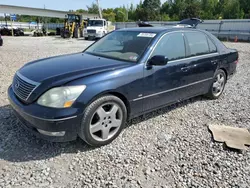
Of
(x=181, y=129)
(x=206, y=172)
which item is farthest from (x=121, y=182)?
(x=181, y=129)

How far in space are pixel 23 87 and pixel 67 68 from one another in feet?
2.00

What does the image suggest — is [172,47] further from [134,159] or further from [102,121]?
[134,159]

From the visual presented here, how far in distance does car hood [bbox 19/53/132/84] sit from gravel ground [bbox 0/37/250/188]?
0.91 m

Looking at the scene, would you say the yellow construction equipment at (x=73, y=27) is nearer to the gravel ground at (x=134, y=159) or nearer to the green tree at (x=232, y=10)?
the gravel ground at (x=134, y=159)

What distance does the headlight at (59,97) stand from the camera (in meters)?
2.52

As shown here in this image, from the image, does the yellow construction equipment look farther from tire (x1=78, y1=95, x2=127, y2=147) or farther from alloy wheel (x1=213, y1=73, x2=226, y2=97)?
tire (x1=78, y1=95, x2=127, y2=147)

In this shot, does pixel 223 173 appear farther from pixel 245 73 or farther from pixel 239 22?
pixel 239 22

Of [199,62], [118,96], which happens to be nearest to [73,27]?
[199,62]

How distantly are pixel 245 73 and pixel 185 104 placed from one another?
4.04 metres

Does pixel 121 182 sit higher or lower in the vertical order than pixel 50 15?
lower

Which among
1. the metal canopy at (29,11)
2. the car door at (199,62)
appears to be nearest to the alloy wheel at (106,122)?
the car door at (199,62)

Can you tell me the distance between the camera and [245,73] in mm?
7273

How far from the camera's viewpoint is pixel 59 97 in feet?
8.29

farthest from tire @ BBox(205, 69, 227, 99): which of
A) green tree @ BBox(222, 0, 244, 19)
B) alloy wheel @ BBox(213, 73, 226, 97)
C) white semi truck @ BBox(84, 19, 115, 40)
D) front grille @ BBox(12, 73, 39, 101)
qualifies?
green tree @ BBox(222, 0, 244, 19)
